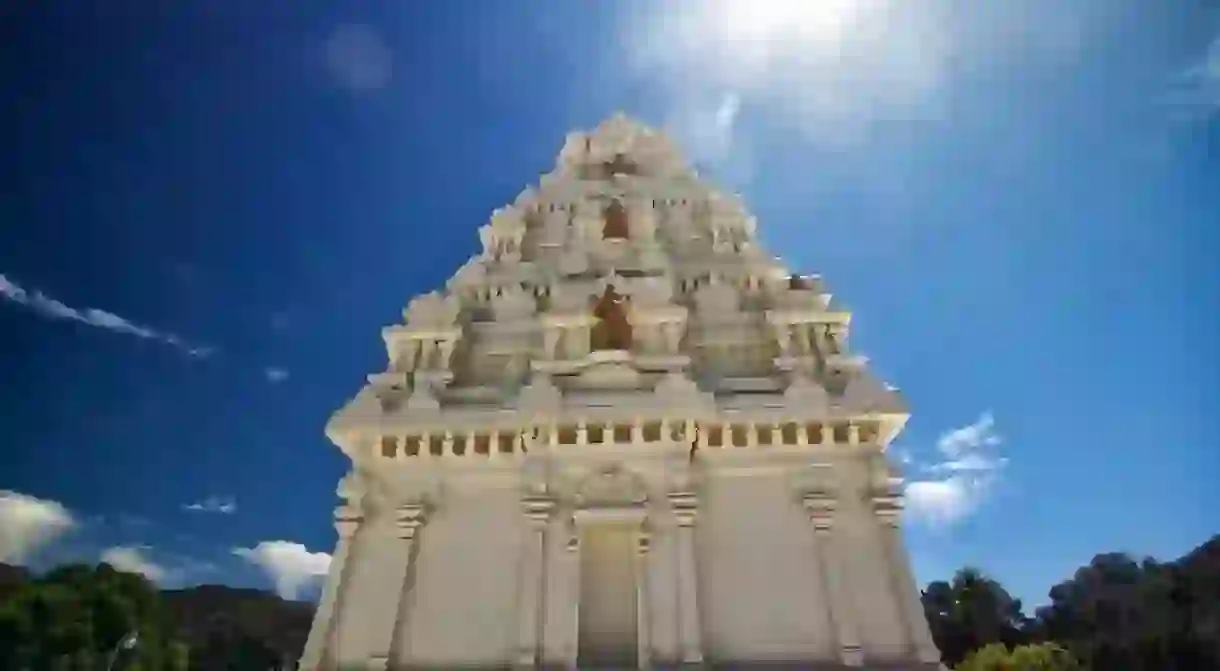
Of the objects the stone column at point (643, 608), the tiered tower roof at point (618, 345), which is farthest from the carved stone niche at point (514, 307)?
the stone column at point (643, 608)

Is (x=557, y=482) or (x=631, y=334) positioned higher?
(x=631, y=334)

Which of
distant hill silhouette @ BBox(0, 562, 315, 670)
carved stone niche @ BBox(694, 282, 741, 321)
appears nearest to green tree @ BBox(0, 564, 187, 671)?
distant hill silhouette @ BBox(0, 562, 315, 670)

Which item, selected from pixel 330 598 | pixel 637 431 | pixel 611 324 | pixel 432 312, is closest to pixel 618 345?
pixel 611 324

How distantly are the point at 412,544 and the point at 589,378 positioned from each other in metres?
3.70

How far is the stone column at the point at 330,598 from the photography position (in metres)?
11.1

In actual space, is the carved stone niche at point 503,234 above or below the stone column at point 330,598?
above

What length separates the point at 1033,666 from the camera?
89.9 feet

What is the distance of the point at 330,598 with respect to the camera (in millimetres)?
11695

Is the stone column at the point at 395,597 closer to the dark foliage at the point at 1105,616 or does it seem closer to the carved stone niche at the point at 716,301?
the carved stone niche at the point at 716,301

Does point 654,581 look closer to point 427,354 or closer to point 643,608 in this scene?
point 643,608

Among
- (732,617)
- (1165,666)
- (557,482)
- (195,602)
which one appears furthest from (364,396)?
(195,602)

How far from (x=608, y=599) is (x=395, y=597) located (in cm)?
303

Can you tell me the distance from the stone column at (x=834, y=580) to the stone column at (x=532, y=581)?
3.78 meters

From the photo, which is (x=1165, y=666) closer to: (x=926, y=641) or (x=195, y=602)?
(x=926, y=641)
